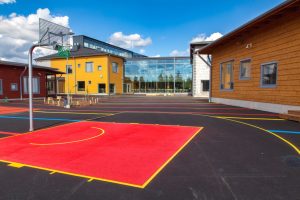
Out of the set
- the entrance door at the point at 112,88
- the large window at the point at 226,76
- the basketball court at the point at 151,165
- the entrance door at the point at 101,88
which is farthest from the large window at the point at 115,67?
the basketball court at the point at 151,165

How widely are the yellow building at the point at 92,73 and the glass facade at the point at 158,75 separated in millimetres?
6120

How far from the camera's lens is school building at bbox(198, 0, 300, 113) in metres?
12.4

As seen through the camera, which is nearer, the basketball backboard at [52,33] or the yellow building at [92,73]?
the basketball backboard at [52,33]

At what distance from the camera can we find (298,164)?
5367 millimetres

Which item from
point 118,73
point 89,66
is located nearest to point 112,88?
point 118,73

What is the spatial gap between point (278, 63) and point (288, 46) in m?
1.17

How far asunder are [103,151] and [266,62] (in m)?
12.9

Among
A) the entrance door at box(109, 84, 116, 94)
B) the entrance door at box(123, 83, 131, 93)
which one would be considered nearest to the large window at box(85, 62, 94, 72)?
the entrance door at box(109, 84, 116, 94)

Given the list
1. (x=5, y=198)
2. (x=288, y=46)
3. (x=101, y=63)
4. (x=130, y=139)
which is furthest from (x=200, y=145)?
(x=101, y=63)

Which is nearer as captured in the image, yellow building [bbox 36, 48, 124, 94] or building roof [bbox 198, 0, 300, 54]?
building roof [bbox 198, 0, 300, 54]

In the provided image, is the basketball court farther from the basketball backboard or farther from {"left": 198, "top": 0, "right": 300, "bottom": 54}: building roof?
{"left": 198, "top": 0, "right": 300, "bottom": 54}: building roof

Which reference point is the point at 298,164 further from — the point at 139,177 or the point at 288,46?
the point at 288,46

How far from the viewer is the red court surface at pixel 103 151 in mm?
4980

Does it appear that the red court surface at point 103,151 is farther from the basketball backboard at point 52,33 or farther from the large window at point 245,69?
the large window at point 245,69
